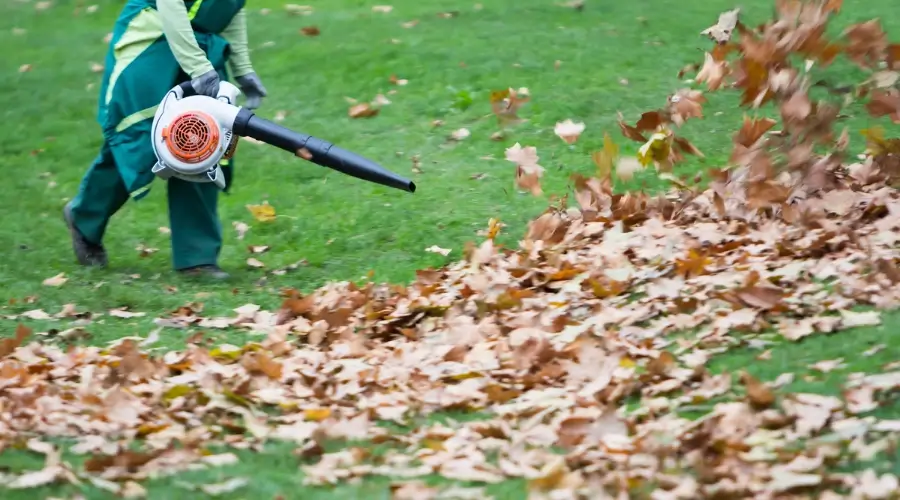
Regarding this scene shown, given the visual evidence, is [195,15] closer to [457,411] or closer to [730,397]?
[457,411]

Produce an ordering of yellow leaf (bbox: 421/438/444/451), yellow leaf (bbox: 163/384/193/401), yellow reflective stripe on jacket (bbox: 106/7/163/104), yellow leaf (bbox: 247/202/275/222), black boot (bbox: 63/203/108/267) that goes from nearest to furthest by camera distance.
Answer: yellow leaf (bbox: 421/438/444/451), yellow leaf (bbox: 163/384/193/401), yellow reflective stripe on jacket (bbox: 106/7/163/104), black boot (bbox: 63/203/108/267), yellow leaf (bbox: 247/202/275/222)

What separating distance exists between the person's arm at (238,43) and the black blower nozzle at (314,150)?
577 millimetres

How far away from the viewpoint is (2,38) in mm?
10023

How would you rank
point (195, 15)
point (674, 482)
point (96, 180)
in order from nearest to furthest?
point (674, 482) → point (195, 15) → point (96, 180)

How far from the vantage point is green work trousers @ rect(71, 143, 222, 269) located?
205 inches

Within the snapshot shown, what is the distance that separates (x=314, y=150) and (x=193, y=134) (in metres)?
0.49

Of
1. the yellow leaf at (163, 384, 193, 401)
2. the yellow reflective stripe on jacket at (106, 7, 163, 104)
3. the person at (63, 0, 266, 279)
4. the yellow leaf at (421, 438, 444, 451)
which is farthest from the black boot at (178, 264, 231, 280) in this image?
the yellow leaf at (421, 438, 444, 451)

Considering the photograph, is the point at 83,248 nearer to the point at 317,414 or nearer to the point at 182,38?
the point at 182,38

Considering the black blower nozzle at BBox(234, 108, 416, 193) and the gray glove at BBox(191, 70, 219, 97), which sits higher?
the gray glove at BBox(191, 70, 219, 97)

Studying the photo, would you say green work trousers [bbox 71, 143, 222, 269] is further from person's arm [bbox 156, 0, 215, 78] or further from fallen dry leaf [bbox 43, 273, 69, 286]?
person's arm [bbox 156, 0, 215, 78]

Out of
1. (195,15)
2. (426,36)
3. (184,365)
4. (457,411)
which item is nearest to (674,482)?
(457,411)

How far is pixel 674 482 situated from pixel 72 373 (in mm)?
2048

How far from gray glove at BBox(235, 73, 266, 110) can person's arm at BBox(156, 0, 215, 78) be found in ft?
1.52

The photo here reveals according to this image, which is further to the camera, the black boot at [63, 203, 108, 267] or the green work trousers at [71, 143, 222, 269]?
the black boot at [63, 203, 108, 267]
